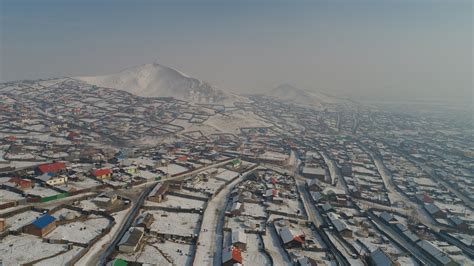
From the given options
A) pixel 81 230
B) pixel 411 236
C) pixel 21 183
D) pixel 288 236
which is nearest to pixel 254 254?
pixel 288 236

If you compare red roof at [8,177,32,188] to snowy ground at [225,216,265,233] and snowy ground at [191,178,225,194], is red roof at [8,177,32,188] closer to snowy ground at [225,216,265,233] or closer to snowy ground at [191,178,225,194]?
snowy ground at [191,178,225,194]

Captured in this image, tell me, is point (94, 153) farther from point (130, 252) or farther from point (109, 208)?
point (130, 252)

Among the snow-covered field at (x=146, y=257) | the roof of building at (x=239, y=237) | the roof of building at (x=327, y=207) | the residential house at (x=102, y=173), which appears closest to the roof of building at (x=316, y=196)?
the roof of building at (x=327, y=207)

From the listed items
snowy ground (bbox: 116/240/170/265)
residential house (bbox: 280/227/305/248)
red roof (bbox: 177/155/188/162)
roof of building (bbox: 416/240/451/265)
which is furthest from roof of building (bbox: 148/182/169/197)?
roof of building (bbox: 416/240/451/265)

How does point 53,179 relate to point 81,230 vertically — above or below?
above

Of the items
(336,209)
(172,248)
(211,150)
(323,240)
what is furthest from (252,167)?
(172,248)

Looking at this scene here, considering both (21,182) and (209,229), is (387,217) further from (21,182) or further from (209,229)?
(21,182)
